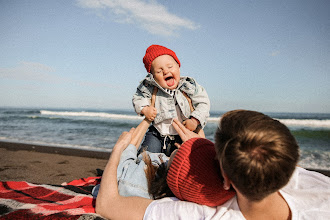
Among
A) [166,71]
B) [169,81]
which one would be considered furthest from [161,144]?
[166,71]

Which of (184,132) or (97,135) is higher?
(184,132)

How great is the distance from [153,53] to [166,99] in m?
0.61

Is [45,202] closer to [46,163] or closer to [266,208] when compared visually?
[266,208]

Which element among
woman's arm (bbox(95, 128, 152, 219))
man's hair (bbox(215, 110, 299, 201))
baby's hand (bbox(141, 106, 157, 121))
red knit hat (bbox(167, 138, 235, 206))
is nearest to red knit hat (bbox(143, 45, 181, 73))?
baby's hand (bbox(141, 106, 157, 121))

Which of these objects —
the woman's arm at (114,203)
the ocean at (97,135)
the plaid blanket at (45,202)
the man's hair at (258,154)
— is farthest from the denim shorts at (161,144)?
the ocean at (97,135)

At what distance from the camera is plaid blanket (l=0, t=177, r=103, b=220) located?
1.69 meters

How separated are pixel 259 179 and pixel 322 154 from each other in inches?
311

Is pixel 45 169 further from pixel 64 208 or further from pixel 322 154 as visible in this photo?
pixel 322 154

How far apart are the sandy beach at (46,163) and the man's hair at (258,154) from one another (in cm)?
326

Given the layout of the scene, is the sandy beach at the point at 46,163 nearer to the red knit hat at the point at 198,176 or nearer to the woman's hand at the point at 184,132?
the woman's hand at the point at 184,132

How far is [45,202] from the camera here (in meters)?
2.03

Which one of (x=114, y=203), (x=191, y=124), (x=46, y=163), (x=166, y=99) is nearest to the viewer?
(x=114, y=203)

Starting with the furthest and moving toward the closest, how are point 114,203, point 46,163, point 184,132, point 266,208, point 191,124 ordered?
point 46,163
point 191,124
point 184,132
point 114,203
point 266,208

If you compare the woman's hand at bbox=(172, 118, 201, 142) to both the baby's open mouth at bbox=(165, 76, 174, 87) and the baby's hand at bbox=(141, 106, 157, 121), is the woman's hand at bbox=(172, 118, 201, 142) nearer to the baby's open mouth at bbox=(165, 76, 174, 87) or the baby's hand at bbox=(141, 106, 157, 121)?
the baby's hand at bbox=(141, 106, 157, 121)
